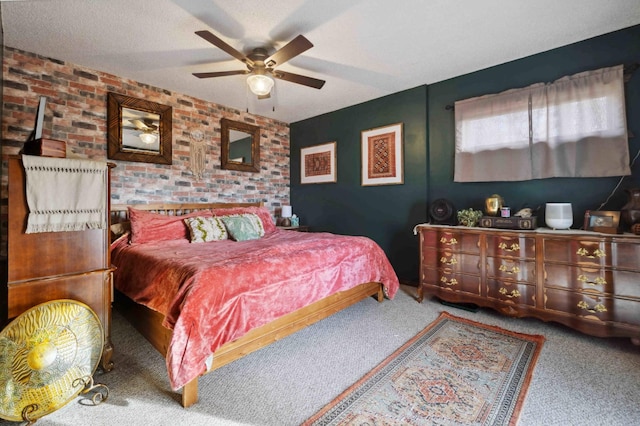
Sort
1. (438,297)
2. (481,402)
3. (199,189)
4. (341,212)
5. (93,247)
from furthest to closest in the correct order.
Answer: (341,212)
(199,189)
(438,297)
(93,247)
(481,402)

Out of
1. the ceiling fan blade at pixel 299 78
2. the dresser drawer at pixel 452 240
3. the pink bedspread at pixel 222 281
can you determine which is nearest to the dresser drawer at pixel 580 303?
the dresser drawer at pixel 452 240

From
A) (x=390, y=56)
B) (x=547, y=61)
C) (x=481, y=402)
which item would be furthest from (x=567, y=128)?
(x=481, y=402)

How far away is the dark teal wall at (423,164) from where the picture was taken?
2643mm

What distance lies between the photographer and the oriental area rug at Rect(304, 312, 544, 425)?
152 cm

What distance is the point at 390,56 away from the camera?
298 centimetres

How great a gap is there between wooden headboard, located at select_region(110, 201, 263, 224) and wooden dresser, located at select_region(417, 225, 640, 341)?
10.2ft

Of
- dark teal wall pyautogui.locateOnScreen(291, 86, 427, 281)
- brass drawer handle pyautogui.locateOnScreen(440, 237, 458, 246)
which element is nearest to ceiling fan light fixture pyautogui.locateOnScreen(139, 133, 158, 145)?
dark teal wall pyautogui.locateOnScreen(291, 86, 427, 281)

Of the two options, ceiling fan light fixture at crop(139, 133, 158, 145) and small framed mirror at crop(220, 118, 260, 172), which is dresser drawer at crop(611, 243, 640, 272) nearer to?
small framed mirror at crop(220, 118, 260, 172)

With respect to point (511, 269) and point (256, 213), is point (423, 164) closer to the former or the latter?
point (511, 269)

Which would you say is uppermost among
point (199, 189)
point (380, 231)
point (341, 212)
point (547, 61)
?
point (547, 61)

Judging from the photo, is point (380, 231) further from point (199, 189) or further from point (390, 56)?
point (199, 189)

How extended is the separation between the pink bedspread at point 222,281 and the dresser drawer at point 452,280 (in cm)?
66

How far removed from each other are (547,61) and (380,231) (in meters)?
2.75

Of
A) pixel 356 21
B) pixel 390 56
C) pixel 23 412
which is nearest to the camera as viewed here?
pixel 23 412
